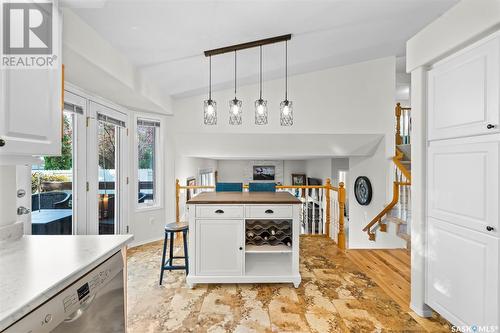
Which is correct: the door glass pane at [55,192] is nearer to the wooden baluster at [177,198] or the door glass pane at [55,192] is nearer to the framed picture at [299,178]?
the wooden baluster at [177,198]

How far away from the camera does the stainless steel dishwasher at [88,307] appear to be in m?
0.82

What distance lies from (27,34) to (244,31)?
1.77 meters

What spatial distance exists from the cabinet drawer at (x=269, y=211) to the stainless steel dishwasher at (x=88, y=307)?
1377mm

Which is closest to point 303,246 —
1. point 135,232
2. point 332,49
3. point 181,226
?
point 181,226

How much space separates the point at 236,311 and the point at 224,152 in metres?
2.83

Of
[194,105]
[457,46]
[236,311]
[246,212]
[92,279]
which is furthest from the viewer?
[194,105]

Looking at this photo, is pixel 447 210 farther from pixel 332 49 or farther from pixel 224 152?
pixel 224 152

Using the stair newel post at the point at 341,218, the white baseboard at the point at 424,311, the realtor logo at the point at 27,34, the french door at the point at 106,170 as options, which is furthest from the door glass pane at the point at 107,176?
the white baseboard at the point at 424,311

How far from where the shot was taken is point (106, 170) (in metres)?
3.30

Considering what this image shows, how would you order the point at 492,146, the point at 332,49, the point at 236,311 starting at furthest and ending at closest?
1. the point at 332,49
2. the point at 236,311
3. the point at 492,146

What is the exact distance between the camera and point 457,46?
1.73 m

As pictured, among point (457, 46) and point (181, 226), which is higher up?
point (457, 46)

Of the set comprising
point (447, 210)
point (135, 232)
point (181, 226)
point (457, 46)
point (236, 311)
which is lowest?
point (236, 311)

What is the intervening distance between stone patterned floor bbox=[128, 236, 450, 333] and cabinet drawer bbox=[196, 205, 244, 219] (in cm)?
74
